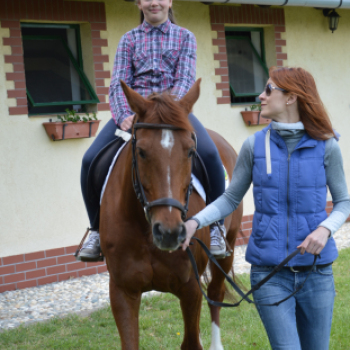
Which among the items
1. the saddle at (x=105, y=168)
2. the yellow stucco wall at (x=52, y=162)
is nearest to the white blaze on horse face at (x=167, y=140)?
the saddle at (x=105, y=168)

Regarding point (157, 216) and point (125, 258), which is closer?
point (157, 216)

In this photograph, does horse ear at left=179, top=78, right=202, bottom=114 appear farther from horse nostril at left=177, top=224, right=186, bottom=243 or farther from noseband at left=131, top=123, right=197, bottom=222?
horse nostril at left=177, top=224, right=186, bottom=243

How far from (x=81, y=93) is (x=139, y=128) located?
484 centimetres

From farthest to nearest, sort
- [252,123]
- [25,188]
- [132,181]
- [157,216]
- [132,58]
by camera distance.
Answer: [252,123] → [25,188] → [132,58] → [132,181] → [157,216]

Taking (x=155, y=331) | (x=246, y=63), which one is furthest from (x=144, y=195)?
(x=246, y=63)

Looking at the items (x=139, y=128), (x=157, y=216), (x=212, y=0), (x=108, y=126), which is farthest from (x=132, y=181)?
(x=212, y=0)

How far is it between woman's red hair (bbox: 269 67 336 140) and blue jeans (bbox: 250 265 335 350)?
0.72m

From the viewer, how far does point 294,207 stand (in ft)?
8.67

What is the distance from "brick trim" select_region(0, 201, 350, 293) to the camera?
21.8 feet

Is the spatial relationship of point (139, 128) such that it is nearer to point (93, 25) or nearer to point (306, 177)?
point (306, 177)

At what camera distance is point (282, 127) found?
107 inches

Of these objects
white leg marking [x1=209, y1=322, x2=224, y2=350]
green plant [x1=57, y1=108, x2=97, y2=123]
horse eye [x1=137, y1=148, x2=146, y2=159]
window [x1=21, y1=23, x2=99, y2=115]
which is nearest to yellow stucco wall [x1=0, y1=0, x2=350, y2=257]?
green plant [x1=57, y1=108, x2=97, y2=123]

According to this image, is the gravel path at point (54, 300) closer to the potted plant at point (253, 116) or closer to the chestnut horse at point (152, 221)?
the chestnut horse at point (152, 221)

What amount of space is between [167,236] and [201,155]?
1401 millimetres
